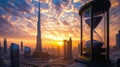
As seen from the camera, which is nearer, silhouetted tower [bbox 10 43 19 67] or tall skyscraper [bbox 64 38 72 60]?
silhouetted tower [bbox 10 43 19 67]

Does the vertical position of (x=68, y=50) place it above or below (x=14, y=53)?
below

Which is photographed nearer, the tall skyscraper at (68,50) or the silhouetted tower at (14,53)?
the silhouetted tower at (14,53)

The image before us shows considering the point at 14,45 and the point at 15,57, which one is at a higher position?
the point at 14,45

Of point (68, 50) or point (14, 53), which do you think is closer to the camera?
point (14, 53)

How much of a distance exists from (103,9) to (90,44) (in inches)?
126

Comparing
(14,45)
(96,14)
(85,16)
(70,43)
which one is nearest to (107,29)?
(96,14)

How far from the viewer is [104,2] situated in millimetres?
14344

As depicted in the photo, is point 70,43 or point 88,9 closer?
point 88,9

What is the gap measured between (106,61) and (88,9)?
14.8 ft

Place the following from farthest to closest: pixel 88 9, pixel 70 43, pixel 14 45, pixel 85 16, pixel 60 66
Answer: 1. pixel 70 43
2. pixel 60 66
3. pixel 14 45
4. pixel 85 16
5. pixel 88 9

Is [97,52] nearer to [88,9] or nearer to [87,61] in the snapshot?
[87,61]

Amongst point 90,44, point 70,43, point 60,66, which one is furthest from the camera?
point 70,43

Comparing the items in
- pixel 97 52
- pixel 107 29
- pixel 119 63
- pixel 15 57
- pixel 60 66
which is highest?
pixel 107 29

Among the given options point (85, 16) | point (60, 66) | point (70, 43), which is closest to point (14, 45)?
point (60, 66)
